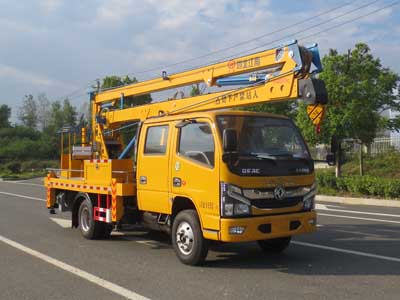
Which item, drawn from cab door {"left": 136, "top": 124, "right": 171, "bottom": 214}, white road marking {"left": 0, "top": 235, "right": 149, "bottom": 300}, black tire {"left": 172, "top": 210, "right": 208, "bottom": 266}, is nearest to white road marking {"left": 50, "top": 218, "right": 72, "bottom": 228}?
white road marking {"left": 0, "top": 235, "right": 149, "bottom": 300}

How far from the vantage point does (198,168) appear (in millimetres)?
7375

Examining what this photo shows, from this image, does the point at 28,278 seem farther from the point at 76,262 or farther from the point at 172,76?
the point at 172,76

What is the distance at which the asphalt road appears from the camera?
6117mm

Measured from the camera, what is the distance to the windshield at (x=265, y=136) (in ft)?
24.5

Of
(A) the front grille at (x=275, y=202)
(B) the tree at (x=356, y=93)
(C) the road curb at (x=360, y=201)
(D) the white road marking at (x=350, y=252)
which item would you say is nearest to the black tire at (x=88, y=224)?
(D) the white road marking at (x=350, y=252)

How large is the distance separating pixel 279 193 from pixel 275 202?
144 mm

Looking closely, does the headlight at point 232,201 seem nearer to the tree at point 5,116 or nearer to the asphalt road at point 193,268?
the asphalt road at point 193,268

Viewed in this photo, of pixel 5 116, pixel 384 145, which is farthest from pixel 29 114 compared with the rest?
pixel 384 145

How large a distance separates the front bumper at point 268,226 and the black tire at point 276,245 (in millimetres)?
874

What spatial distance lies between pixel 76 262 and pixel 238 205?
284cm

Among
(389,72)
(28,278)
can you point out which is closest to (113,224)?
(28,278)

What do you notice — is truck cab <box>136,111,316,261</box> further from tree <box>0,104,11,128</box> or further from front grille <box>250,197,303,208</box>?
tree <box>0,104,11,128</box>

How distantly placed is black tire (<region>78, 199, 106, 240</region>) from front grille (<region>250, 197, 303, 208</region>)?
410 cm

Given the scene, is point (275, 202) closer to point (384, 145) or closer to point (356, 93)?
point (356, 93)
